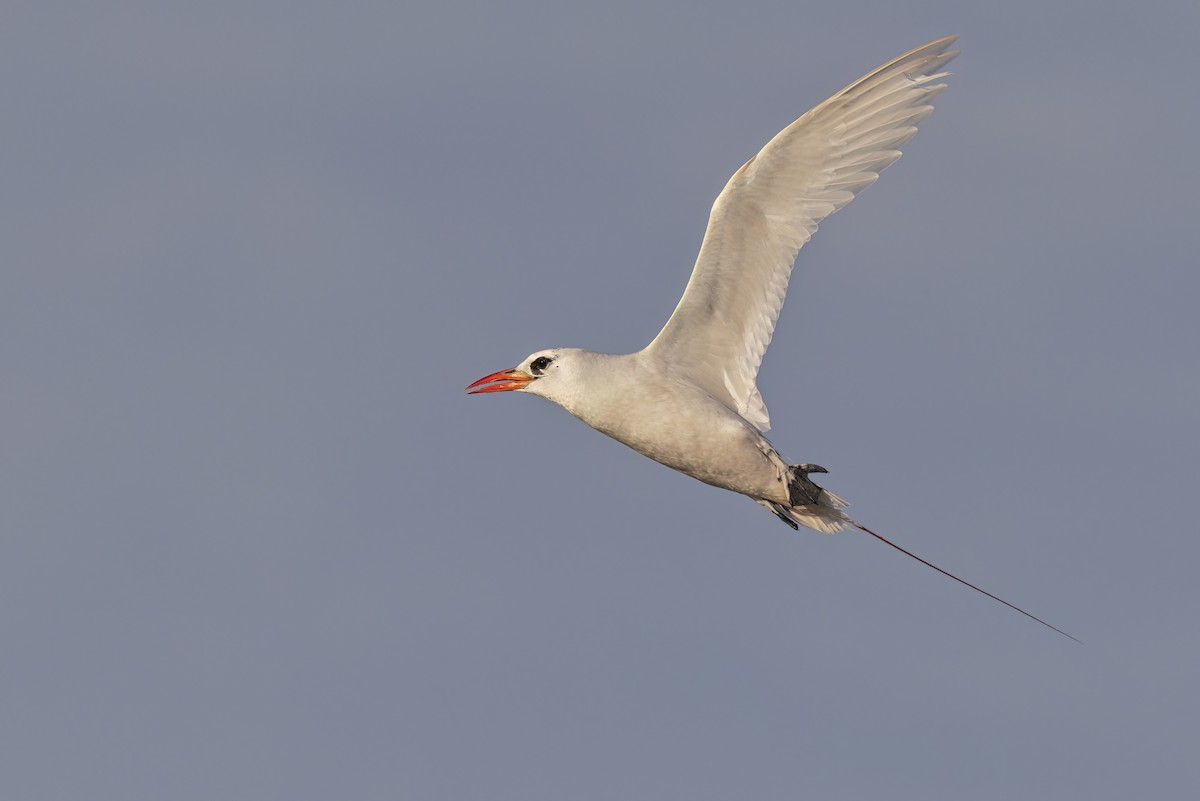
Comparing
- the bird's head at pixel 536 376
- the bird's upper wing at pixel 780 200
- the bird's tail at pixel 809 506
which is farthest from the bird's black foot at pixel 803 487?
the bird's head at pixel 536 376

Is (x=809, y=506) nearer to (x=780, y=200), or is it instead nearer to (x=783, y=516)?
(x=783, y=516)

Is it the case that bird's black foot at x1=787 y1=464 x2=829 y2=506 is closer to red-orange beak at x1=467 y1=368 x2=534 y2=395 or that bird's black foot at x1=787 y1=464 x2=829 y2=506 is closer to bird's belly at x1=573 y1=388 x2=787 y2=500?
bird's belly at x1=573 y1=388 x2=787 y2=500

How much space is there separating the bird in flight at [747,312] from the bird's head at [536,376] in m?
0.02

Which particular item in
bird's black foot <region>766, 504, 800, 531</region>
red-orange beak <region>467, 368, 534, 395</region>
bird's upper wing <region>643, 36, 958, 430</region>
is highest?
bird's upper wing <region>643, 36, 958, 430</region>

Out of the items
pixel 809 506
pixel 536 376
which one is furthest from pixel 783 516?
pixel 536 376

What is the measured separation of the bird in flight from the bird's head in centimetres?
2

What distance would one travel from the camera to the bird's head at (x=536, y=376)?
20875 millimetres

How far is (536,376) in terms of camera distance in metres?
21.2

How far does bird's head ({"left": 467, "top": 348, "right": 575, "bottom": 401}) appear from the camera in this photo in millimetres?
20875

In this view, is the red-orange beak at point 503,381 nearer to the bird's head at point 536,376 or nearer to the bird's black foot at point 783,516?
the bird's head at point 536,376

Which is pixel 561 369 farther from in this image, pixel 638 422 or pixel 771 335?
pixel 771 335

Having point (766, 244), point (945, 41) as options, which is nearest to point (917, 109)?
point (945, 41)

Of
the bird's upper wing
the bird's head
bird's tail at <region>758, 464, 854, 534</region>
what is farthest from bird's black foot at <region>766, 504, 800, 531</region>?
the bird's head

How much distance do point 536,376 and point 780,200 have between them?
13.4 feet
